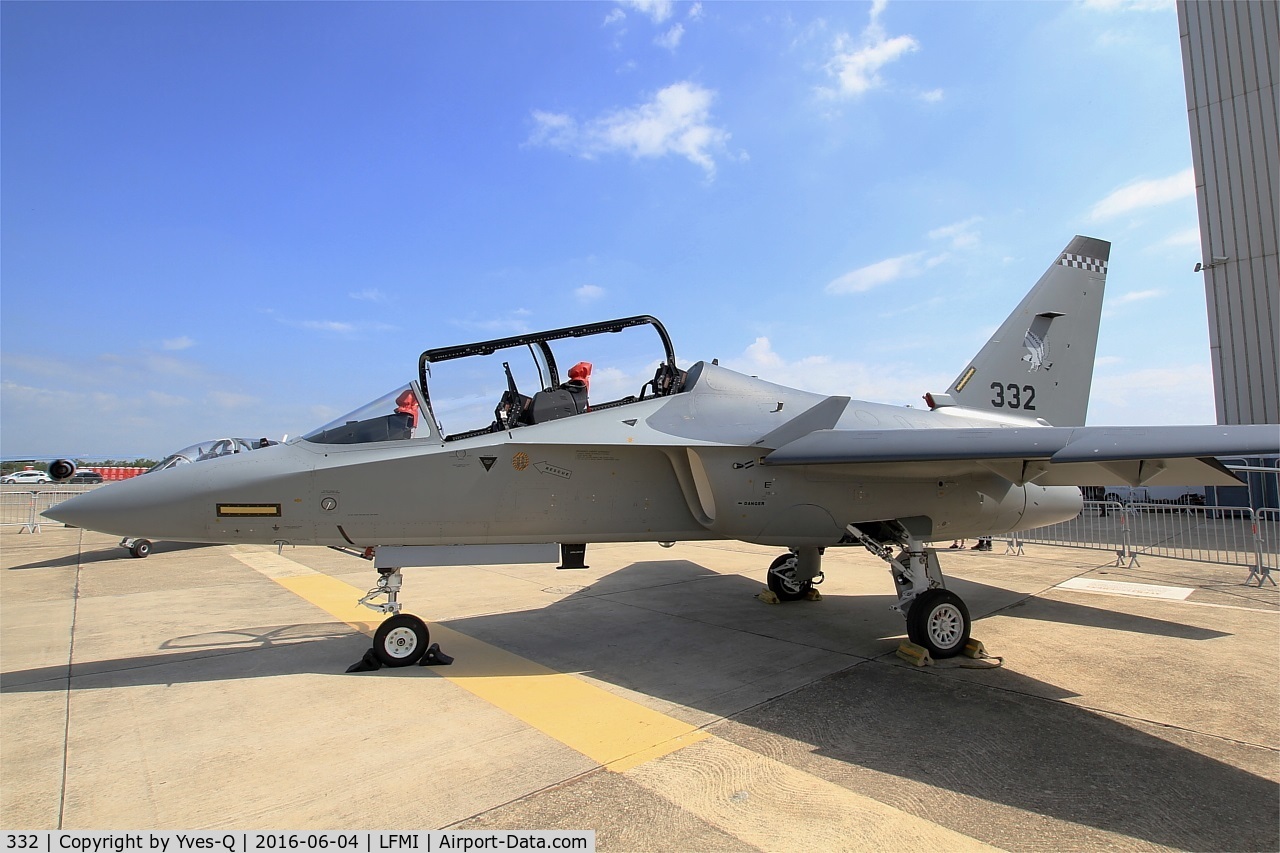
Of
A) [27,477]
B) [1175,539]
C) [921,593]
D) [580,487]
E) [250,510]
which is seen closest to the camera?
[250,510]

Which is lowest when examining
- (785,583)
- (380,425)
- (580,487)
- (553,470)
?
(785,583)

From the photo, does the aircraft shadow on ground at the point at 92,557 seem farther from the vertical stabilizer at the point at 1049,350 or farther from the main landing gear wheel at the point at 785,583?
the vertical stabilizer at the point at 1049,350

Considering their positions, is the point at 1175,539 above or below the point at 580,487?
below

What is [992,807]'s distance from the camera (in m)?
2.84

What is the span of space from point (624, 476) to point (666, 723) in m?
2.13

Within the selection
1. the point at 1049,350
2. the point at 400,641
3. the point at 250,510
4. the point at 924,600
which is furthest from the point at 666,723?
the point at 1049,350

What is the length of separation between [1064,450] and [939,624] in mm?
1927

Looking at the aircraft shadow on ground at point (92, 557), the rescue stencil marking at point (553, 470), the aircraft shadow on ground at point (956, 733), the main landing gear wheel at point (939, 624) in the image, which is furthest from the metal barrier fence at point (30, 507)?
the main landing gear wheel at point (939, 624)

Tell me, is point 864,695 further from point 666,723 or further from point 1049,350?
point 1049,350

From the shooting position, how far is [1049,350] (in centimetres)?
797

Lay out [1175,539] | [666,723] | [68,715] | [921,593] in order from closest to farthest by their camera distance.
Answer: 1. [666,723]
2. [68,715]
3. [921,593]
4. [1175,539]

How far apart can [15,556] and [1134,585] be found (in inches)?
786

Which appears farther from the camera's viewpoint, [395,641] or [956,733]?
[395,641]

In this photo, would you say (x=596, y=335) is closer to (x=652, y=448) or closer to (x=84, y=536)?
(x=652, y=448)
